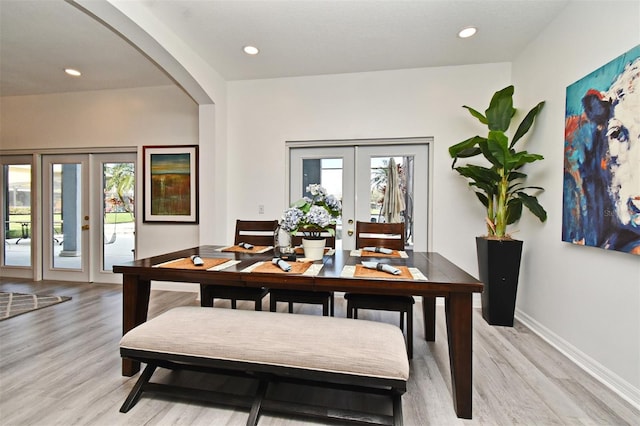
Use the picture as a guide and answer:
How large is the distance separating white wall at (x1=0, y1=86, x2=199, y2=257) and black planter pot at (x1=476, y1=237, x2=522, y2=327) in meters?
3.51

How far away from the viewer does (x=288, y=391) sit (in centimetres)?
172

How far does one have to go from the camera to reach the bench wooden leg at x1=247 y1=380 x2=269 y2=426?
1397 millimetres

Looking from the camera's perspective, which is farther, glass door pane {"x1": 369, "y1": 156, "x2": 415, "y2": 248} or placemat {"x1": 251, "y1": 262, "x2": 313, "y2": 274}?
glass door pane {"x1": 369, "y1": 156, "x2": 415, "y2": 248}

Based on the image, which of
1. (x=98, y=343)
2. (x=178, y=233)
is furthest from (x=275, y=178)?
(x=98, y=343)

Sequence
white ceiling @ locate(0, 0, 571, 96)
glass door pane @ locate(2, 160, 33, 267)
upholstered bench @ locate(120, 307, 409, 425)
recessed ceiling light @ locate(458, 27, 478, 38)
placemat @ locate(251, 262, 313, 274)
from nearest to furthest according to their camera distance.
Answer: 1. upholstered bench @ locate(120, 307, 409, 425)
2. placemat @ locate(251, 262, 313, 274)
3. white ceiling @ locate(0, 0, 571, 96)
4. recessed ceiling light @ locate(458, 27, 478, 38)
5. glass door pane @ locate(2, 160, 33, 267)

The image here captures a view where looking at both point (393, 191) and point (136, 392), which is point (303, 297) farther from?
point (393, 191)

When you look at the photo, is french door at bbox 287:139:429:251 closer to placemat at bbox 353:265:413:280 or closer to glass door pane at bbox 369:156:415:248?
glass door pane at bbox 369:156:415:248

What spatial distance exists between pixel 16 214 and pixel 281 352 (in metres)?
5.69

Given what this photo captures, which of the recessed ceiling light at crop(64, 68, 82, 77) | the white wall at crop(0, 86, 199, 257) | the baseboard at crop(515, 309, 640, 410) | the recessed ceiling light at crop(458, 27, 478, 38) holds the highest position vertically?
the recessed ceiling light at crop(64, 68, 82, 77)

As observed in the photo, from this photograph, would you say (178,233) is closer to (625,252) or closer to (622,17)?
A: (625,252)

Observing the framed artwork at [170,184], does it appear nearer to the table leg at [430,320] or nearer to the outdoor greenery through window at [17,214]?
the outdoor greenery through window at [17,214]

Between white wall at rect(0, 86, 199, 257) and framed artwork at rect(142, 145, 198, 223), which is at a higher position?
white wall at rect(0, 86, 199, 257)

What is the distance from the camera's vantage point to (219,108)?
3598 millimetres

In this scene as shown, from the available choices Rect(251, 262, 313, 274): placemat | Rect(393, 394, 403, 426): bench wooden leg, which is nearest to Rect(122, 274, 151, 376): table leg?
Rect(251, 262, 313, 274): placemat
